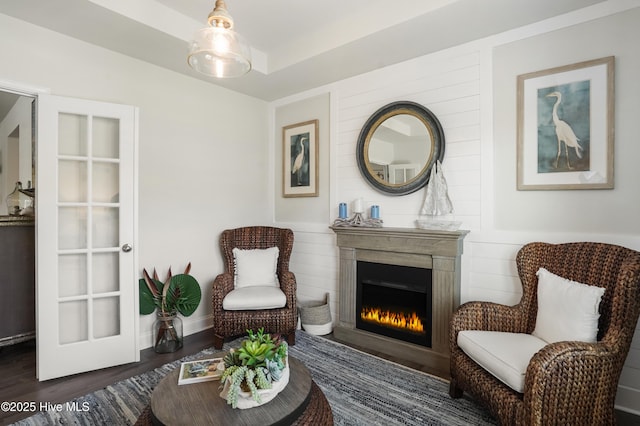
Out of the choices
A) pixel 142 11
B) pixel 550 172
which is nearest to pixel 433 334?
pixel 550 172

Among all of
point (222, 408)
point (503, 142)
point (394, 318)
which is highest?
point (503, 142)

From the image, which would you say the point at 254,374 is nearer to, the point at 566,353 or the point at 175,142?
the point at 566,353

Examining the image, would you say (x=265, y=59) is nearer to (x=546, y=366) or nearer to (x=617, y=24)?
(x=617, y=24)

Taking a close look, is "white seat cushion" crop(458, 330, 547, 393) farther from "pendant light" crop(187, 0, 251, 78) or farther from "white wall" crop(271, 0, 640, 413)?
"pendant light" crop(187, 0, 251, 78)

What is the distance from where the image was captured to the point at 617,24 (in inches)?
85.3

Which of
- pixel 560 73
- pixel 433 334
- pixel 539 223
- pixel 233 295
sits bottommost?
pixel 433 334

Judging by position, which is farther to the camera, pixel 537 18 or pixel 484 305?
pixel 537 18

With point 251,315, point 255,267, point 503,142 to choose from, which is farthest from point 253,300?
point 503,142

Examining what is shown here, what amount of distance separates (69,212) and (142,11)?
1624 millimetres

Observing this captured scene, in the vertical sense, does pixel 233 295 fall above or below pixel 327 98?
below

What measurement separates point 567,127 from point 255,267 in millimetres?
2785

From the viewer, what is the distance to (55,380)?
2.47 metres

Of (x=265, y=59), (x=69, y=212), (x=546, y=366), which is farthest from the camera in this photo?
(x=265, y=59)

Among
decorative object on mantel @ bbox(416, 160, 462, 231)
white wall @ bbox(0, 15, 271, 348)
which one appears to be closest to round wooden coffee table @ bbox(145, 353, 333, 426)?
white wall @ bbox(0, 15, 271, 348)
